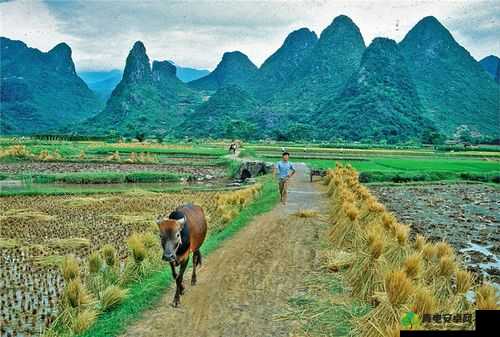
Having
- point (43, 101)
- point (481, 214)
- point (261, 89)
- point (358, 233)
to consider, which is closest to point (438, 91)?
point (261, 89)

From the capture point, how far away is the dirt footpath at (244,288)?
4.65 meters

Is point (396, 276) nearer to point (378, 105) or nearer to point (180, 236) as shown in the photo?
point (180, 236)

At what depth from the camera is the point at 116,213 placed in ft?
42.9

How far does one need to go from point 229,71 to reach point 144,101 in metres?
73.2

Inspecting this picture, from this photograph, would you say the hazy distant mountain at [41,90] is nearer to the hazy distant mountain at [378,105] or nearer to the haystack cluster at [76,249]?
the hazy distant mountain at [378,105]

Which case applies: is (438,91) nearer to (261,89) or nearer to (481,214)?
(261,89)

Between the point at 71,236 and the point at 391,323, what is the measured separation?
8.63 meters

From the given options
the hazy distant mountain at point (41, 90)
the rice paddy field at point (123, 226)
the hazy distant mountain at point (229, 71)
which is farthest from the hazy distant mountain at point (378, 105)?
the hazy distant mountain at point (41, 90)

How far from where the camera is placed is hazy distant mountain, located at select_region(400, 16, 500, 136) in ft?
314

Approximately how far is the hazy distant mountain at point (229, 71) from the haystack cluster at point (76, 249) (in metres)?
177

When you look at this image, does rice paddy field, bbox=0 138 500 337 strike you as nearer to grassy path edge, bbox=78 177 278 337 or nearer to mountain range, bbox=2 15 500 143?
grassy path edge, bbox=78 177 278 337

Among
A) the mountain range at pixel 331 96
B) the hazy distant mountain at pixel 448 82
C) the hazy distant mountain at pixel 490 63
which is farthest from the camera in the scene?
the hazy distant mountain at pixel 490 63

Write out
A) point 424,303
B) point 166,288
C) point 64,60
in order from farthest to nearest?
1. point 64,60
2. point 166,288
3. point 424,303

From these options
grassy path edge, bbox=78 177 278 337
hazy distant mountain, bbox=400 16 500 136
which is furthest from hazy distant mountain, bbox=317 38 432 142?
grassy path edge, bbox=78 177 278 337
